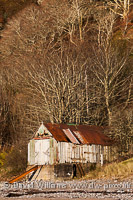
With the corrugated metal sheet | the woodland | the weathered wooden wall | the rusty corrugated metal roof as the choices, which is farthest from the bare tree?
the corrugated metal sheet

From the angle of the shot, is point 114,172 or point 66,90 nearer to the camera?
A: point 114,172

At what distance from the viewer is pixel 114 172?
31.4 meters

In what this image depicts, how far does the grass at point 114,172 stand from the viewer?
30.5 meters

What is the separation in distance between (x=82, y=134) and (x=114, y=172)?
6.18 m

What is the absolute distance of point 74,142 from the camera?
35.4m

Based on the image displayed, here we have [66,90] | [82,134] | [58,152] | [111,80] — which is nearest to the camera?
[58,152]

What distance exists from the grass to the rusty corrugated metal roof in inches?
119

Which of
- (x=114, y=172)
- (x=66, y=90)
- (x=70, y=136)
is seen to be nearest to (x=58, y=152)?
(x=70, y=136)

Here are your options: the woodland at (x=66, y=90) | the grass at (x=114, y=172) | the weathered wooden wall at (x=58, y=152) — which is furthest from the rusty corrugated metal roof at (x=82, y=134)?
the grass at (x=114, y=172)

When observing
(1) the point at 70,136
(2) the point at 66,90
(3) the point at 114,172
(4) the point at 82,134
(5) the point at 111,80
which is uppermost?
(5) the point at 111,80

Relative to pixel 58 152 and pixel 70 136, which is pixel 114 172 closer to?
pixel 58 152

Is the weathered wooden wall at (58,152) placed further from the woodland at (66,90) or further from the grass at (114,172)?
the woodland at (66,90)

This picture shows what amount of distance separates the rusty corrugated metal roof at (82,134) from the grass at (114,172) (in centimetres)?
303

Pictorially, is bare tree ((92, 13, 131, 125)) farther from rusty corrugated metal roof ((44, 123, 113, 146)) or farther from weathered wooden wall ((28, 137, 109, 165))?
weathered wooden wall ((28, 137, 109, 165))
